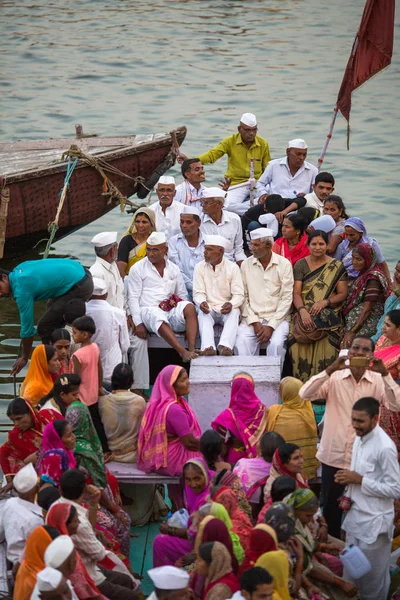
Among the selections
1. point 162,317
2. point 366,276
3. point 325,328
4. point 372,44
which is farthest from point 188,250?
point 372,44

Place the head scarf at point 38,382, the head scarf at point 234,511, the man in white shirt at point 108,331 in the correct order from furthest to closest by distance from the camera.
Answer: the man in white shirt at point 108,331 → the head scarf at point 38,382 → the head scarf at point 234,511

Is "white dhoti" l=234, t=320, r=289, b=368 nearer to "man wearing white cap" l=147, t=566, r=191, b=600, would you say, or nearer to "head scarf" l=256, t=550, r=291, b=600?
"head scarf" l=256, t=550, r=291, b=600

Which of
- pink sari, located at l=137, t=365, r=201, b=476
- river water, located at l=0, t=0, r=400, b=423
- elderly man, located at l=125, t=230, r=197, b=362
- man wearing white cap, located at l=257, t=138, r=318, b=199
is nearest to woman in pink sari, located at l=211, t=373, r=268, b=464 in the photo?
pink sari, located at l=137, t=365, r=201, b=476

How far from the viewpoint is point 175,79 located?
898 inches

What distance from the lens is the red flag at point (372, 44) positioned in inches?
397

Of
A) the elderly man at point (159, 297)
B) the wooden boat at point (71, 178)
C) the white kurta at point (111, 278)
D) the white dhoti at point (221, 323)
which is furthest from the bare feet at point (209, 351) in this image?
the wooden boat at point (71, 178)

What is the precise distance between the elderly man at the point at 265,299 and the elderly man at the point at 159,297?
393 millimetres

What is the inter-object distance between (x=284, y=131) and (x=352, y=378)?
13860 millimetres

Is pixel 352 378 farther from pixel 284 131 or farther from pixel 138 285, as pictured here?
pixel 284 131

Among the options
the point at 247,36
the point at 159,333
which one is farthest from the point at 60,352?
the point at 247,36

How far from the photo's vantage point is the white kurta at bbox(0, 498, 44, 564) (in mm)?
5555

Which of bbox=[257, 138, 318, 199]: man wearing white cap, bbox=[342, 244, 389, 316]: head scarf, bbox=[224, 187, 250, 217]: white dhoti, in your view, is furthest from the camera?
bbox=[224, 187, 250, 217]: white dhoti

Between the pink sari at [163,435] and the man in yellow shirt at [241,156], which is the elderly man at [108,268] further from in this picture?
the man in yellow shirt at [241,156]

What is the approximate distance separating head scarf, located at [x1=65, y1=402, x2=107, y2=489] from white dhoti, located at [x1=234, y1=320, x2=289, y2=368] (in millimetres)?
2153
